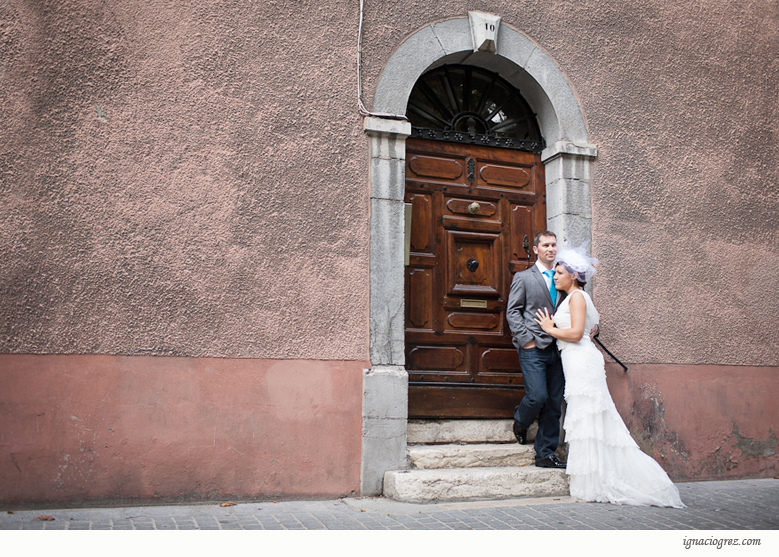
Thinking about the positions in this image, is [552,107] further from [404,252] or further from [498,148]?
[404,252]

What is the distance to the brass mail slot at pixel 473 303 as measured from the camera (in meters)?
5.36

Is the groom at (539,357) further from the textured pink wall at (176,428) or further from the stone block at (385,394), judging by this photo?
the textured pink wall at (176,428)

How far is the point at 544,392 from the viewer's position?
4.76m

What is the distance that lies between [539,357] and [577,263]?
752mm

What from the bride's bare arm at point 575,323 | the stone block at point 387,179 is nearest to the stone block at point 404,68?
the stone block at point 387,179

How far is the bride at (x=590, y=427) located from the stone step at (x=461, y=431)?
65cm

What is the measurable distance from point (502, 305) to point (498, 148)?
4.47ft

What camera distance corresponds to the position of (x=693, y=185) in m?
5.91

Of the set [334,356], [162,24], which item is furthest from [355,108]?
[334,356]

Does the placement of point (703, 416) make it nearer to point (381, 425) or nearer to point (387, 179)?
point (381, 425)

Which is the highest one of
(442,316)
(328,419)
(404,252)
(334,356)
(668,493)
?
(404,252)

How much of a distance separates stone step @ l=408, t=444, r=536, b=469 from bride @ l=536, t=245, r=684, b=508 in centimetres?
42

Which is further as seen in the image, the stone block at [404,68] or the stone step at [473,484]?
the stone block at [404,68]

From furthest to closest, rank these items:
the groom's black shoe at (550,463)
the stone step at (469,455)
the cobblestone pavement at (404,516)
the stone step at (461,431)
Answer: the stone step at (461,431), the groom's black shoe at (550,463), the stone step at (469,455), the cobblestone pavement at (404,516)
